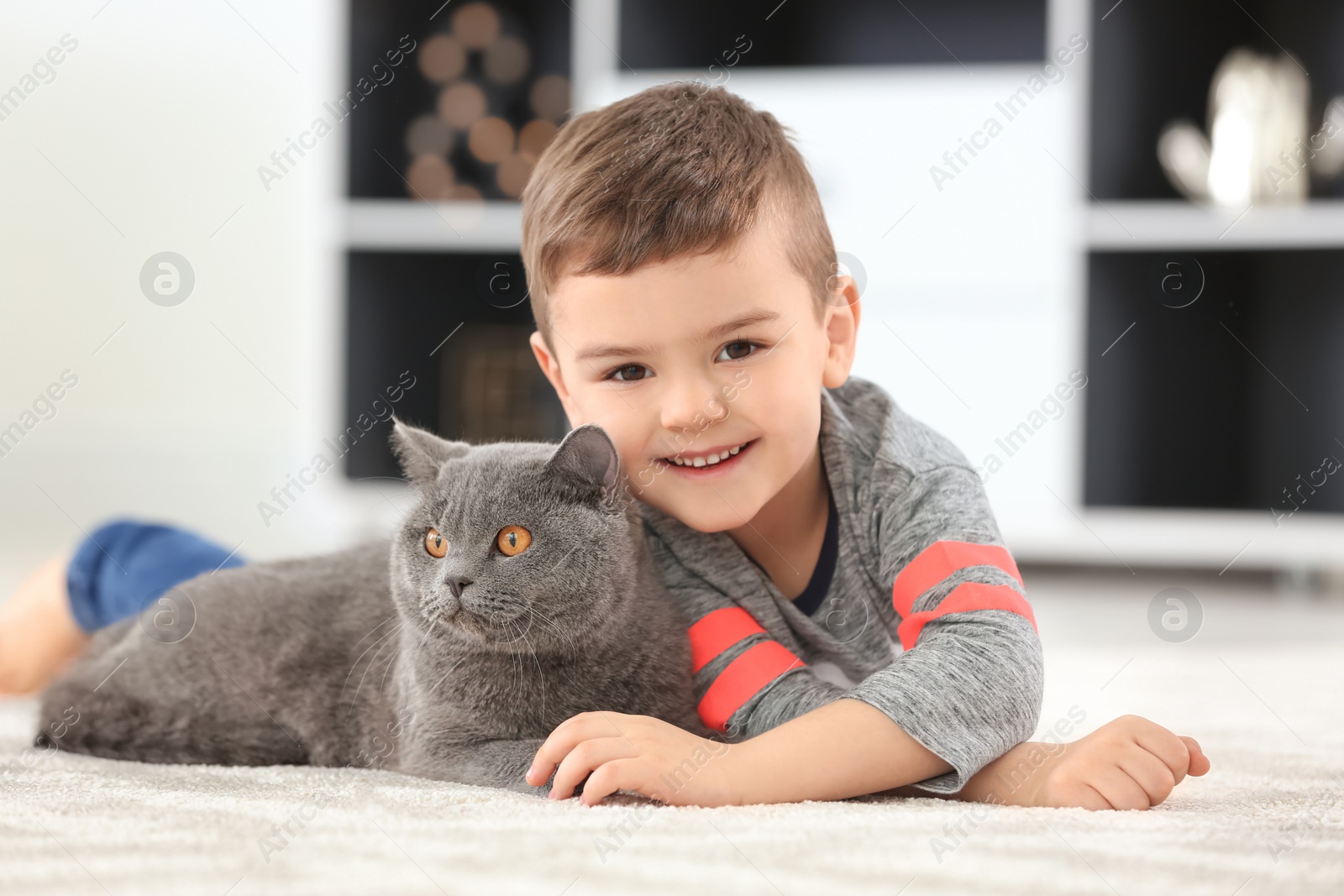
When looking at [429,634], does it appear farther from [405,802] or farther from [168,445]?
[168,445]

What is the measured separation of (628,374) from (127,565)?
879 mm

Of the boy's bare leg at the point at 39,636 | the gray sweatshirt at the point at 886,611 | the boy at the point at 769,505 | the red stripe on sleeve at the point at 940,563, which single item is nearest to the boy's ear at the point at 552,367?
the boy at the point at 769,505

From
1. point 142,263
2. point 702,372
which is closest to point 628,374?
point 702,372

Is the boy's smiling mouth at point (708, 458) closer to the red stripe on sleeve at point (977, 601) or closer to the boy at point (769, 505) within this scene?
the boy at point (769, 505)

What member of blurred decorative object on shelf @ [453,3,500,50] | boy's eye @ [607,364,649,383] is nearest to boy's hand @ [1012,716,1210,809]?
boy's eye @ [607,364,649,383]

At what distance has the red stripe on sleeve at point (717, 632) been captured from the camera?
3.58 ft

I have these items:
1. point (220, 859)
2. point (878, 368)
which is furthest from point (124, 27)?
point (220, 859)

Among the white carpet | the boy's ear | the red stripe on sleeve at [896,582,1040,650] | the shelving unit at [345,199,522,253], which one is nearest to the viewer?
the white carpet

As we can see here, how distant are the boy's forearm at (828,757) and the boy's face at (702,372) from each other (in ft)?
0.88

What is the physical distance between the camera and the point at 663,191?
3.62 feet

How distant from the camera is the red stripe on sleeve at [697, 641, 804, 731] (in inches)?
41.7

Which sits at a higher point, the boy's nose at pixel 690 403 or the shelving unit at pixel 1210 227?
the shelving unit at pixel 1210 227

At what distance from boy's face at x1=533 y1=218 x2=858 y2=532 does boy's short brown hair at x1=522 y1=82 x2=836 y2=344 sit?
0.07ft

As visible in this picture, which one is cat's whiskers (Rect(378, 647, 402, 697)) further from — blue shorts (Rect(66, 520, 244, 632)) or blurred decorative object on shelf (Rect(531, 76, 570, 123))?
blurred decorative object on shelf (Rect(531, 76, 570, 123))
